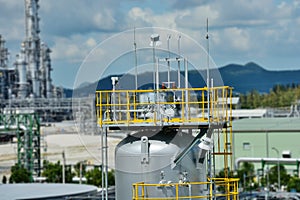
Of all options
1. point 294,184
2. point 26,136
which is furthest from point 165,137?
point 26,136

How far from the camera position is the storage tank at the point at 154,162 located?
32.5ft

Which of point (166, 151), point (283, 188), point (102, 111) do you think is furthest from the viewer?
point (283, 188)

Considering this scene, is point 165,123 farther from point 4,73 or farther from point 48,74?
point 48,74

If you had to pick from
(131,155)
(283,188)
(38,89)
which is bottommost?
(283,188)

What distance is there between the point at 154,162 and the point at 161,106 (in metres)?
0.94

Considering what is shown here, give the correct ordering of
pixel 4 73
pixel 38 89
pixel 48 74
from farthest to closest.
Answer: pixel 48 74 < pixel 38 89 < pixel 4 73

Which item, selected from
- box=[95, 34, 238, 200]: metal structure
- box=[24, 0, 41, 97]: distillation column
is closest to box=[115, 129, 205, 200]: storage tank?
box=[95, 34, 238, 200]: metal structure

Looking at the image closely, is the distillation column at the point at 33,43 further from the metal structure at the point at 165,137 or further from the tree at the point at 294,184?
the metal structure at the point at 165,137

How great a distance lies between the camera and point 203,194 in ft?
33.7

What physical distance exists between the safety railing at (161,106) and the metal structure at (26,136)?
3937 centimetres

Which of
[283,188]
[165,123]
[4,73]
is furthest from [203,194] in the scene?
[4,73]

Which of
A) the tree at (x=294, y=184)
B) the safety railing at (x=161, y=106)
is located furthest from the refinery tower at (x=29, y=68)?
the safety railing at (x=161, y=106)

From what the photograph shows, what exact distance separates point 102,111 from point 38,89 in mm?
69339

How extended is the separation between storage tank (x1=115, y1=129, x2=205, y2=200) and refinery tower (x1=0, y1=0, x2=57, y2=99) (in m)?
63.2
